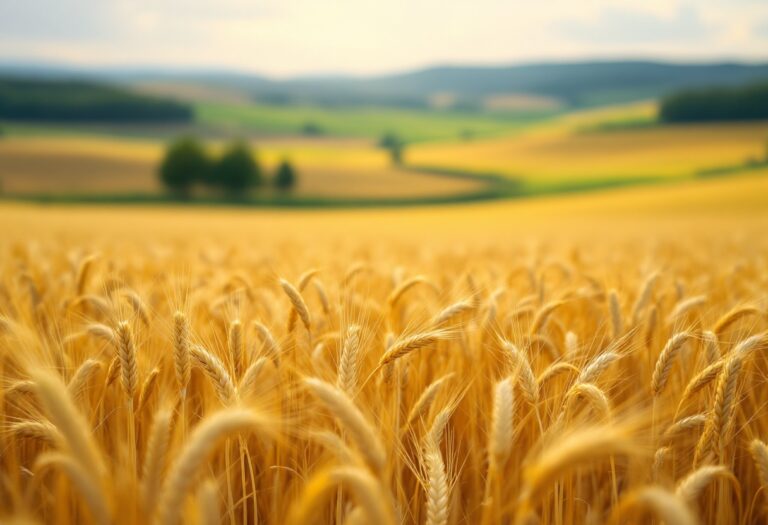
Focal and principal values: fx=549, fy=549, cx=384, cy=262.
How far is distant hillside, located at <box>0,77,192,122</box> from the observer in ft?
256

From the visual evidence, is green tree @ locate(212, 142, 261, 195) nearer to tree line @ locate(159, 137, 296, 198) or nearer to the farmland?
tree line @ locate(159, 137, 296, 198)

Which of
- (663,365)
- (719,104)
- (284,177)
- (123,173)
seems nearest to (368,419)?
(663,365)

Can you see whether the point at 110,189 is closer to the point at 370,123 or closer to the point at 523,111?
the point at 370,123

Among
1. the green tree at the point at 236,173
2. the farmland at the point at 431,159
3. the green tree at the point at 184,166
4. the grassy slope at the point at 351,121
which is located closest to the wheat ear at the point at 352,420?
the farmland at the point at 431,159

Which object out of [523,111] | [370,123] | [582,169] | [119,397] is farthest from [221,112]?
[119,397]

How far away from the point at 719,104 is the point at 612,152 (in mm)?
17240

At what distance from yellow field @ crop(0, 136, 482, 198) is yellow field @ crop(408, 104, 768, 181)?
760 cm

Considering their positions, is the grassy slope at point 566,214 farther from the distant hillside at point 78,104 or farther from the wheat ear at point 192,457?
the distant hillside at point 78,104

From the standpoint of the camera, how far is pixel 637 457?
104cm

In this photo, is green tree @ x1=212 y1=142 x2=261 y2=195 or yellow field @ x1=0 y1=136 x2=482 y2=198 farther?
green tree @ x1=212 y1=142 x2=261 y2=195

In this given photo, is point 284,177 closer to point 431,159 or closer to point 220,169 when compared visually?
point 220,169

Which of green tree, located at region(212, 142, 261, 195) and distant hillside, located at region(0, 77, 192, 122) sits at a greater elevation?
distant hillside, located at region(0, 77, 192, 122)

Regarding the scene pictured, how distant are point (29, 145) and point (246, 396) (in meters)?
68.6

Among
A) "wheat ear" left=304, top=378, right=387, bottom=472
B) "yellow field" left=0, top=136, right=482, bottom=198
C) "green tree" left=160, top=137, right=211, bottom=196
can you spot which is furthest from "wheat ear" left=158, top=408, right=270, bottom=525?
"green tree" left=160, top=137, right=211, bottom=196
